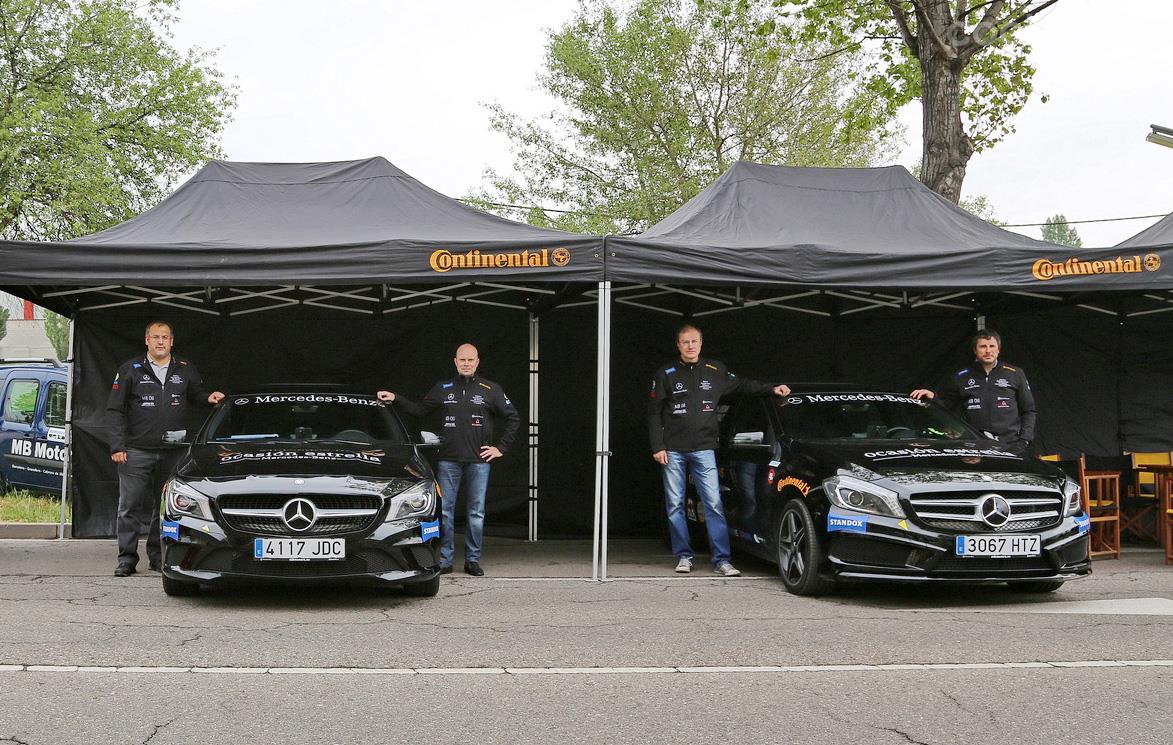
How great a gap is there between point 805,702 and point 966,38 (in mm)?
11247

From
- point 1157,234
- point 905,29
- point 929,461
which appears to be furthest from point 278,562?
point 905,29

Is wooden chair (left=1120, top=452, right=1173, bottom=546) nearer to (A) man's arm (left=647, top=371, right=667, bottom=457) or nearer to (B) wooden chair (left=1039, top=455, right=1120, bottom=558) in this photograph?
(B) wooden chair (left=1039, top=455, right=1120, bottom=558)

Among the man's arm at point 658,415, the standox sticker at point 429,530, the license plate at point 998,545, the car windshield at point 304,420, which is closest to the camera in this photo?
the license plate at point 998,545

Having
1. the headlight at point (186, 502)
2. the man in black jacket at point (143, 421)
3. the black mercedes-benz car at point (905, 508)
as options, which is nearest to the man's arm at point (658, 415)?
the black mercedes-benz car at point (905, 508)

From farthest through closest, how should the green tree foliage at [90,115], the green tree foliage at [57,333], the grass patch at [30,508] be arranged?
the green tree foliage at [57,333], the green tree foliage at [90,115], the grass patch at [30,508]

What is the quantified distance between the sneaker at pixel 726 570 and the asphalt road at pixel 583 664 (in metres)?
0.38

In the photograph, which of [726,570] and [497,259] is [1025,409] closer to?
[726,570]

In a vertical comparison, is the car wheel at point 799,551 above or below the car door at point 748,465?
below

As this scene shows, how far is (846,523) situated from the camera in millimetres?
7340

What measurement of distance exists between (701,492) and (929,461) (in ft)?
6.51

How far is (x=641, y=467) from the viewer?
11.7 m

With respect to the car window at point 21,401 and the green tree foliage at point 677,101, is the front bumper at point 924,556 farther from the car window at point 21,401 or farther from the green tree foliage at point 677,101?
the green tree foliage at point 677,101

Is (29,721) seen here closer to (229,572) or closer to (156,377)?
(229,572)

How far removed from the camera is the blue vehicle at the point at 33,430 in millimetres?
13234
